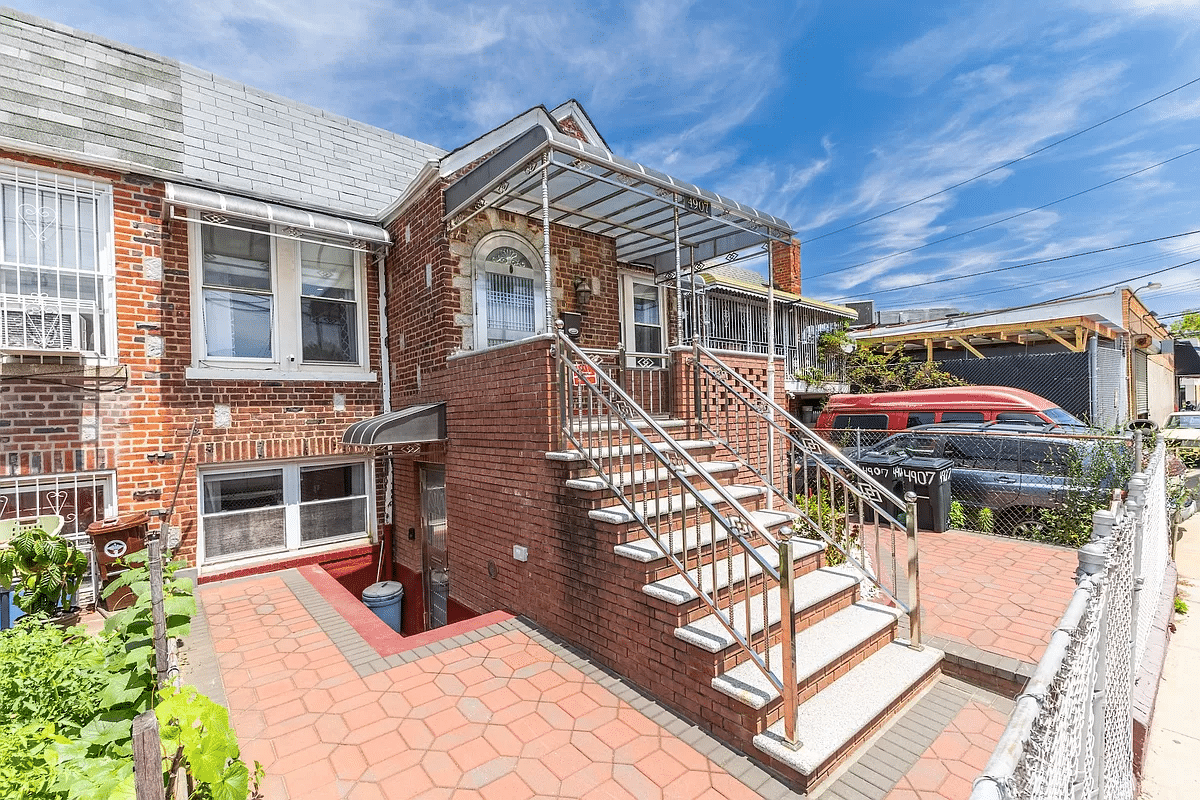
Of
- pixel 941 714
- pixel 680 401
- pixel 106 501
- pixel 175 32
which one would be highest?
pixel 175 32

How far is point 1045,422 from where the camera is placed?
8.78 m

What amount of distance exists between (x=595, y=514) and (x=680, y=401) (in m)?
2.15

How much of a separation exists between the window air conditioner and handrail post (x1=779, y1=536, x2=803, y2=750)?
670 cm

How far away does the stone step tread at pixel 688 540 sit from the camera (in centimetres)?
350

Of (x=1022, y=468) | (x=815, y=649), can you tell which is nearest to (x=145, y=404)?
(x=815, y=649)

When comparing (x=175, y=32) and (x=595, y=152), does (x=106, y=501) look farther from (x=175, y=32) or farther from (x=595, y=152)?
(x=595, y=152)

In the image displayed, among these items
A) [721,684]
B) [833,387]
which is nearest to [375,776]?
[721,684]

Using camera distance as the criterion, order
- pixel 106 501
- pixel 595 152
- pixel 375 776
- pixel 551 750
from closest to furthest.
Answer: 1. pixel 375 776
2. pixel 551 750
3. pixel 595 152
4. pixel 106 501

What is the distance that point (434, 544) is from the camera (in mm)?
6668

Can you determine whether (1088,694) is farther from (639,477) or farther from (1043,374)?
(1043,374)

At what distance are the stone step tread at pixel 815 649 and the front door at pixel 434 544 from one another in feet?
13.9

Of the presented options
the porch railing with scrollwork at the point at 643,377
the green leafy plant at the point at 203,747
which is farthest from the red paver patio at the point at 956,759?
the porch railing with scrollwork at the point at 643,377

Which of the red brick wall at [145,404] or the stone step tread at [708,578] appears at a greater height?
the red brick wall at [145,404]

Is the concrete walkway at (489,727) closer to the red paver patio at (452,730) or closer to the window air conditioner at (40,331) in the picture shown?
the red paver patio at (452,730)
